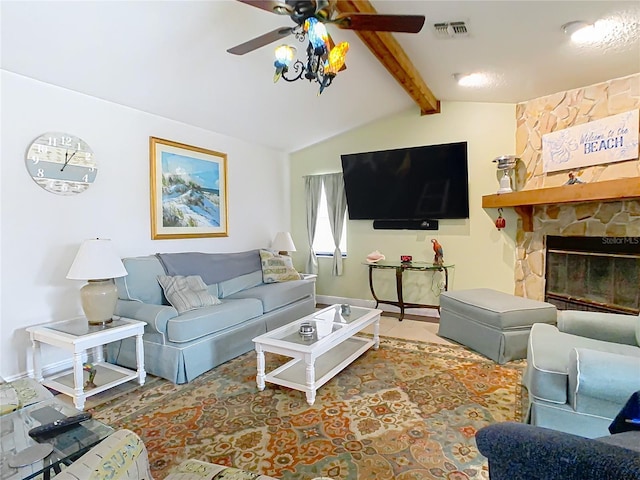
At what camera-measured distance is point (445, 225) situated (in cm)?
453

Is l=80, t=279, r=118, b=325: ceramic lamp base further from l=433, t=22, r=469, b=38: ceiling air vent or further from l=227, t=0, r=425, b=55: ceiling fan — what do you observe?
l=433, t=22, r=469, b=38: ceiling air vent

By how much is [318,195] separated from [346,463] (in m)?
4.02

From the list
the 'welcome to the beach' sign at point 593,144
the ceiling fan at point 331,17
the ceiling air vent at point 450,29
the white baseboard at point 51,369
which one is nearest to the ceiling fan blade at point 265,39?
the ceiling fan at point 331,17

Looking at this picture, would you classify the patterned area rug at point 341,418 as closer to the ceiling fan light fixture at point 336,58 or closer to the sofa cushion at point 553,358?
the sofa cushion at point 553,358

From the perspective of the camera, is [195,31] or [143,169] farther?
[143,169]

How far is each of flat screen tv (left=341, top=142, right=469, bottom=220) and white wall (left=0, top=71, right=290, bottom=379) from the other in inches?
81.6

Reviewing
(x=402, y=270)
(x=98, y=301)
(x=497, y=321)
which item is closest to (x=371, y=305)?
(x=402, y=270)

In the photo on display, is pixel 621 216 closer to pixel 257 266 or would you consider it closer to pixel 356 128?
pixel 356 128

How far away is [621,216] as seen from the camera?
128 inches

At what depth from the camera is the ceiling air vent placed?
2.54 metres

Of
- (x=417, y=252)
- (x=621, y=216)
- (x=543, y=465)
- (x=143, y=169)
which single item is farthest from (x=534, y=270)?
(x=143, y=169)

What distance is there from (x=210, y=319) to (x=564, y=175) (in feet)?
12.2

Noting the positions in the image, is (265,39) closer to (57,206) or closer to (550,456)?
(57,206)

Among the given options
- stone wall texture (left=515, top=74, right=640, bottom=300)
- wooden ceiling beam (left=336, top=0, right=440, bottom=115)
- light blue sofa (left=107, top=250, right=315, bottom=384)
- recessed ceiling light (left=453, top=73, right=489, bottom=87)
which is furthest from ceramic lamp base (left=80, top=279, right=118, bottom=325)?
stone wall texture (left=515, top=74, right=640, bottom=300)
